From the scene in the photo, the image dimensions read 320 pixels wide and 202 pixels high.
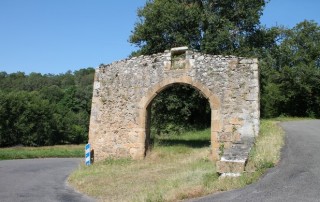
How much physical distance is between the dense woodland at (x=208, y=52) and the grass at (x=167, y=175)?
8103 mm

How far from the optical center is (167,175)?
9031mm

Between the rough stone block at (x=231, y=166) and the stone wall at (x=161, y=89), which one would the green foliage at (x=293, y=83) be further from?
the rough stone block at (x=231, y=166)

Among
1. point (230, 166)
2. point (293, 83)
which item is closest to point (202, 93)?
point (230, 166)

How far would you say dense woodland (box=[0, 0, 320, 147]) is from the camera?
2105 centimetres

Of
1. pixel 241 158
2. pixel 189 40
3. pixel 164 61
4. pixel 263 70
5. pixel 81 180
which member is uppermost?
pixel 189 40

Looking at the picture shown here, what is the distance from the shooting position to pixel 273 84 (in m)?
29.7

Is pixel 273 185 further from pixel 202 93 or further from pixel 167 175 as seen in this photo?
pixel 202 93

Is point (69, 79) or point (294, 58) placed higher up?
point (69, 79)

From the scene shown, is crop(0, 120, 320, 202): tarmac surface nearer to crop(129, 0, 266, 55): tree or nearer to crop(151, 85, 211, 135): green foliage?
crop(151, 85, 211, 135): green foliage

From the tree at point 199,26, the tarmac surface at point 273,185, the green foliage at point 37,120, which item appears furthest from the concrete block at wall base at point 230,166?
the green foliage at point 37,120

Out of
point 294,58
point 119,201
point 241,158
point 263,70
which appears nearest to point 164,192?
point 119,201

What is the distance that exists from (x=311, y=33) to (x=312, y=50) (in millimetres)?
2077

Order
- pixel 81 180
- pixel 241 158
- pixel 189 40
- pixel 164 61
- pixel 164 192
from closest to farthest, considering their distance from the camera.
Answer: pixel 164 192 < pixel 241 158 < pixel 81 180 < pixel 164 61 < pixel 189 40

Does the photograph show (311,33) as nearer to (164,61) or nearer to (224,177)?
(164,61)
